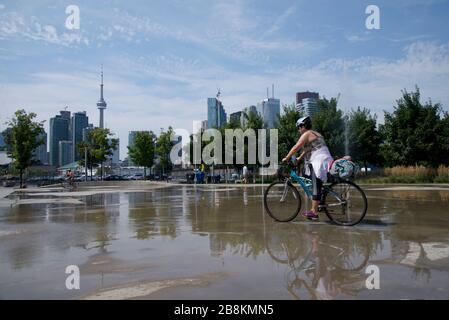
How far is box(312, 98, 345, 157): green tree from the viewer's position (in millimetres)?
31906

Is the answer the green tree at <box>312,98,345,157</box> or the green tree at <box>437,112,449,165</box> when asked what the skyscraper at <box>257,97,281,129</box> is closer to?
the green tree at <box>312,98,345,157</box>

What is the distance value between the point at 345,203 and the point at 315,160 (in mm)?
886

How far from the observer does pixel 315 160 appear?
23.5ft

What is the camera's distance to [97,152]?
207 feet

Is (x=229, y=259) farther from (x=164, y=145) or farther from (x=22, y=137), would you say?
(x=164, y=145)

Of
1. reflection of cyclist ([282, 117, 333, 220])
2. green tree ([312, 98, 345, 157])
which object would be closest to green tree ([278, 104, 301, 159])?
green tree ([312, 98, 345, 157])

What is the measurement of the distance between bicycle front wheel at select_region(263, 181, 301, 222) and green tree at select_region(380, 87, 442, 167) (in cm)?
2315

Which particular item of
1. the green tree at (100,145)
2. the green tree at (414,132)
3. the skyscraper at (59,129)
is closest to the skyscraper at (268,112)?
the green tree at (414,132)

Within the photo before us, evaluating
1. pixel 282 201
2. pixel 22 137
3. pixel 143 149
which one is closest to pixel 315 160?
pixel 282 201

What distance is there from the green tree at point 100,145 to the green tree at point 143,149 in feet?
12.0

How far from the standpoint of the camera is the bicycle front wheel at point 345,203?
7.03 metres
